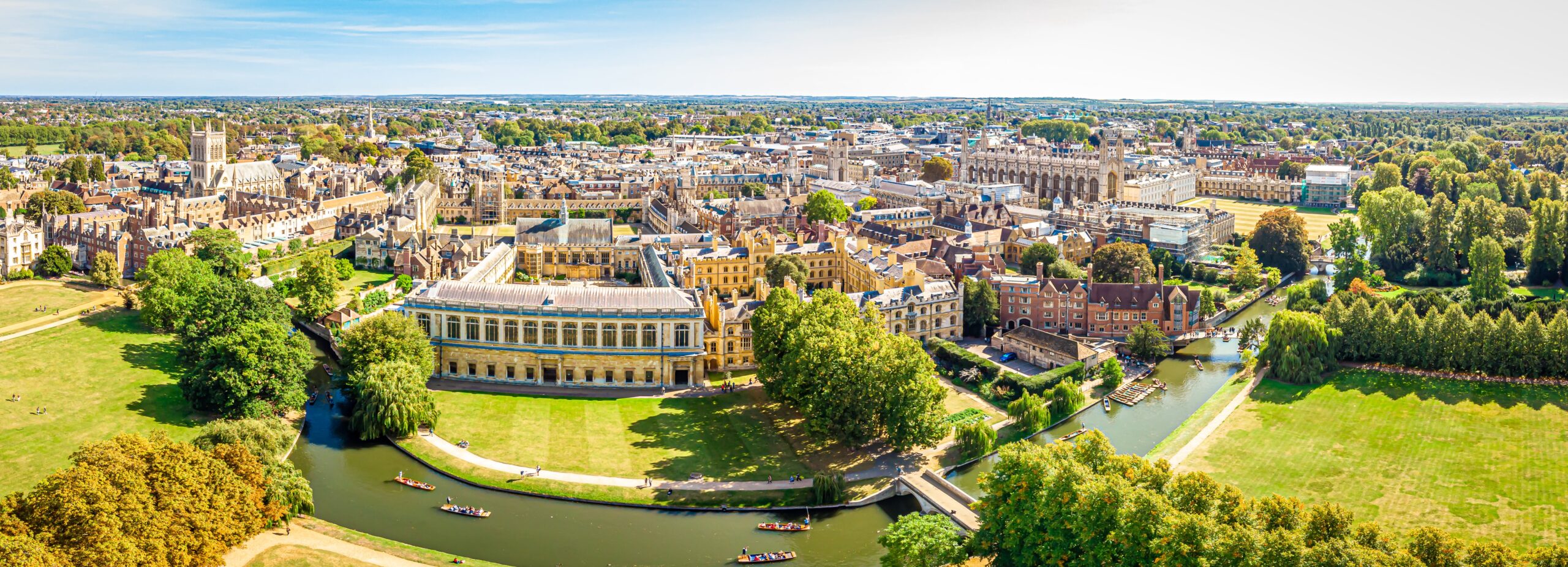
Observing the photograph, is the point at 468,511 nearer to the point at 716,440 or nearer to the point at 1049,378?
the point at 716,440

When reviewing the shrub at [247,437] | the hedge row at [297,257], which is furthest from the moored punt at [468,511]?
the hedge row at [297,257]

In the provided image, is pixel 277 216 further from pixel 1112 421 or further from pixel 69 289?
pixel 1112 421

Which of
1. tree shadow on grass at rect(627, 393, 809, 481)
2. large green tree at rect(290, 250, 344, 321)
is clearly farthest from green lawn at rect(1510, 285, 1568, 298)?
large green tree at rect(290, 250, 344, 321)

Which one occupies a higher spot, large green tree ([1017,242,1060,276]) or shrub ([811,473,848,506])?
large green tree ([1017,242,1060,276])

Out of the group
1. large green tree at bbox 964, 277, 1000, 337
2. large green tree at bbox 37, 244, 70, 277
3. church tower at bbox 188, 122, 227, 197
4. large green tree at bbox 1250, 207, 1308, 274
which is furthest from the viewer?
church tower at bbox 188, 122, 227, 197

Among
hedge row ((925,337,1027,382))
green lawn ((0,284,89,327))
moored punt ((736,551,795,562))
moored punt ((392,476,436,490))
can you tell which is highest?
green lawn ((0,284,89,327))

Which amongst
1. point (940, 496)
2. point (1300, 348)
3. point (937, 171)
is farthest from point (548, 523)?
point (937, 171)

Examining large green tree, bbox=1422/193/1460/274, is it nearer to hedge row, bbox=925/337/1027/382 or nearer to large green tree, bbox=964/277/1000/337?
large green tree, bbox=964/277/1000/337
